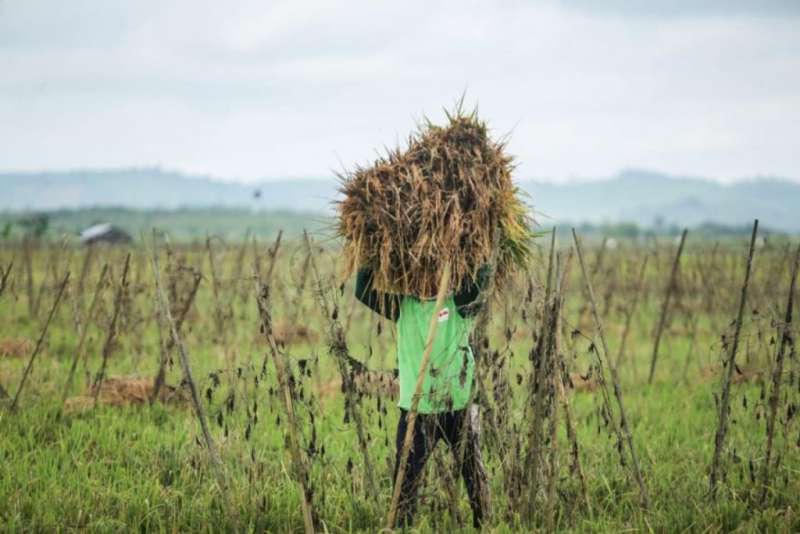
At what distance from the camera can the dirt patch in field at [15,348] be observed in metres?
7.91

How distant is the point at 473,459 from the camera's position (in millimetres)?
3598

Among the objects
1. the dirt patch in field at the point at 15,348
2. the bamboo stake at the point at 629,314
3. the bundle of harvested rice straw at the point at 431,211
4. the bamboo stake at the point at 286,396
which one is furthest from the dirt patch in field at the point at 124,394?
the bamboo stake at the point at 629,314

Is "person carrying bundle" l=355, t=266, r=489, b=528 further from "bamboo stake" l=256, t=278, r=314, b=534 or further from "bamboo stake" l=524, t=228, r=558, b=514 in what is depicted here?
"bamboo stake" l=256, t=278, r=314, b=534

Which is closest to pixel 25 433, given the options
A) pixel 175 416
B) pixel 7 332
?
pixel 175 416

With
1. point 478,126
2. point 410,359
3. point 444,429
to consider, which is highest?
point 478,126

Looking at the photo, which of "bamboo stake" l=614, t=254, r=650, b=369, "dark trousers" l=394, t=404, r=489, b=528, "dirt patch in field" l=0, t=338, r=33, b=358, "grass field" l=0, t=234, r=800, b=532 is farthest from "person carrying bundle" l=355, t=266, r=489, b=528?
"dirt patch in field" l=0, t=338, r=33, b=358

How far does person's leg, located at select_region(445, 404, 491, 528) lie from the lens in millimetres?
3559

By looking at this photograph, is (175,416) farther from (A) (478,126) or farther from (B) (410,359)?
(A) (478,126)

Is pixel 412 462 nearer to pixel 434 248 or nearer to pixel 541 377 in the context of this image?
pixel 541 377

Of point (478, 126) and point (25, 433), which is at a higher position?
point (478, 126)

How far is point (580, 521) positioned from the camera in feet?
12.7

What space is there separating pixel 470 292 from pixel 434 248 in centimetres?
32

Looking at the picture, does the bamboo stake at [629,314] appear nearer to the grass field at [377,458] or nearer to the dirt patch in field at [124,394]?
the grass field at [377,458]

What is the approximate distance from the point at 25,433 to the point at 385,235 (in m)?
3.39
